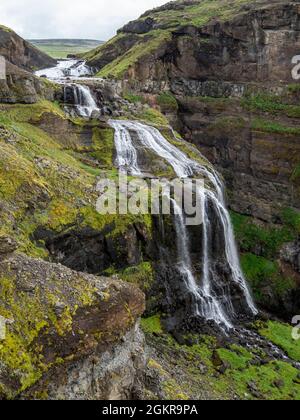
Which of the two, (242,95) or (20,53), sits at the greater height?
(20,53)

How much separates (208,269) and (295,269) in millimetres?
10440

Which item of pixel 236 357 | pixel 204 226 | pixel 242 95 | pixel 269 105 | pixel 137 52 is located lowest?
pixel 236 357

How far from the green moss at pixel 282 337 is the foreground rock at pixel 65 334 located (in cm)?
1217

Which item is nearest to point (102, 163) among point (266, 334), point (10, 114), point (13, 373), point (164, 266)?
point (10, 114)

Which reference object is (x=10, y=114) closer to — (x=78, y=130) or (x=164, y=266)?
(x=78, y=130)

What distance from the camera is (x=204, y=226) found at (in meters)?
26.3

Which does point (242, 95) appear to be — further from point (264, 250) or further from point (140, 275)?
point (140, 275)

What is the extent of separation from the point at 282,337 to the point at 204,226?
8113mm

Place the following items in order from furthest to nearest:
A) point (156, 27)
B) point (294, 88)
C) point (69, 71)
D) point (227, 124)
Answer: point (69, 71)
point (156, 27)
point (227, 124)
point (294, 88)

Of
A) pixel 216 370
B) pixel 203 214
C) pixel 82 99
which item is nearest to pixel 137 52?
pixel 82 99

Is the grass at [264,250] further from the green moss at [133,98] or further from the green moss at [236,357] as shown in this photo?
the green moss at [133,98]

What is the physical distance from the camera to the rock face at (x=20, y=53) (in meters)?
48.2

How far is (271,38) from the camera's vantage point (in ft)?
151

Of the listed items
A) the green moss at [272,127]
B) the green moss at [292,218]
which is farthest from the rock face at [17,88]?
the green moss at [292,218]
